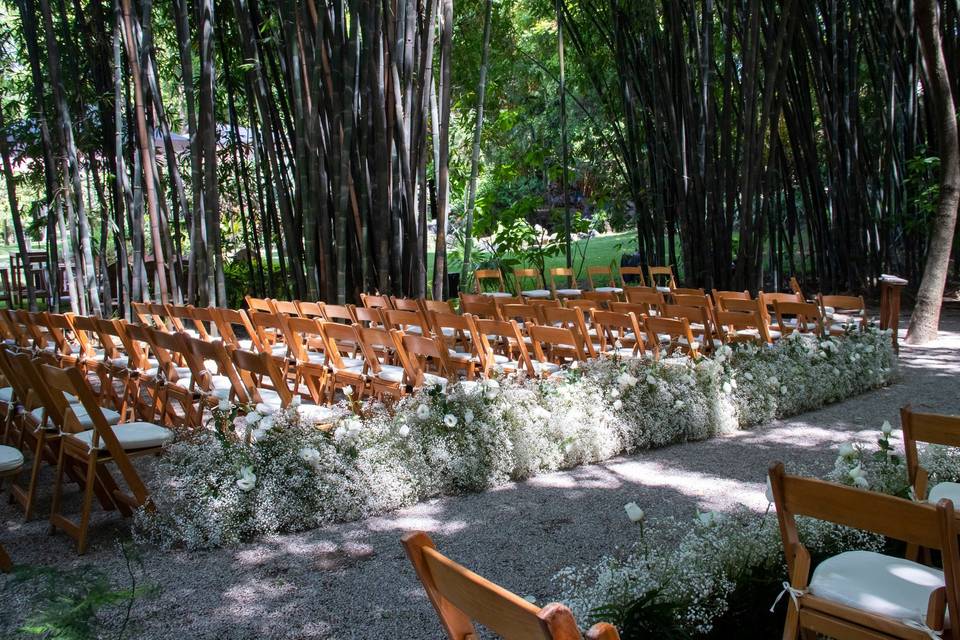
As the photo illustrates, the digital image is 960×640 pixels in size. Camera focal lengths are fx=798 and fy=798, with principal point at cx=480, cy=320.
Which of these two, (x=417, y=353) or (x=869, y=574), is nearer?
(x=869, y=574)

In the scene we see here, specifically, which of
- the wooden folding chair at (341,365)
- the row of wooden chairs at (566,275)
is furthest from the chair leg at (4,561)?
the row of wooden chairs at (566,275)

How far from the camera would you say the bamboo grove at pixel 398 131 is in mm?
7215

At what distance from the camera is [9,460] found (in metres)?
3.07

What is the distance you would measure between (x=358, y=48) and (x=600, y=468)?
16.8 feet

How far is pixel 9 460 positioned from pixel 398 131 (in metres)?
4.88

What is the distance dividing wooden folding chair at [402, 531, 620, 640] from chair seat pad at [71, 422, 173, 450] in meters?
2.20

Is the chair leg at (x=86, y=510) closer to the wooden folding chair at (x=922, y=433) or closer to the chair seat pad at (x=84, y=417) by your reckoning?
the chair seat pad at (x=84, y=417)

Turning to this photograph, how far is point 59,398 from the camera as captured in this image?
10.9ft

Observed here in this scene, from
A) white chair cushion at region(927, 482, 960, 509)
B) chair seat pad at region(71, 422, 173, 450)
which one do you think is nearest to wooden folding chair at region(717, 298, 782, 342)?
white chair cushion at region(927, 482, 960, 509)

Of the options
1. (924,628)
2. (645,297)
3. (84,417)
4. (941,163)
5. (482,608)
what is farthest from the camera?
(941,163)

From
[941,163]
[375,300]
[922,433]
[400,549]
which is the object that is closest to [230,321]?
[375,300]

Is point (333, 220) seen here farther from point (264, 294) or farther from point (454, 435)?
point (454, 435)

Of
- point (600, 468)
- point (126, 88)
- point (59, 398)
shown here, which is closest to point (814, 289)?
→ point (600, 468)

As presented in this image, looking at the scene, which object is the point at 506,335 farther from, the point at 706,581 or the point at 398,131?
the point at 398,131
